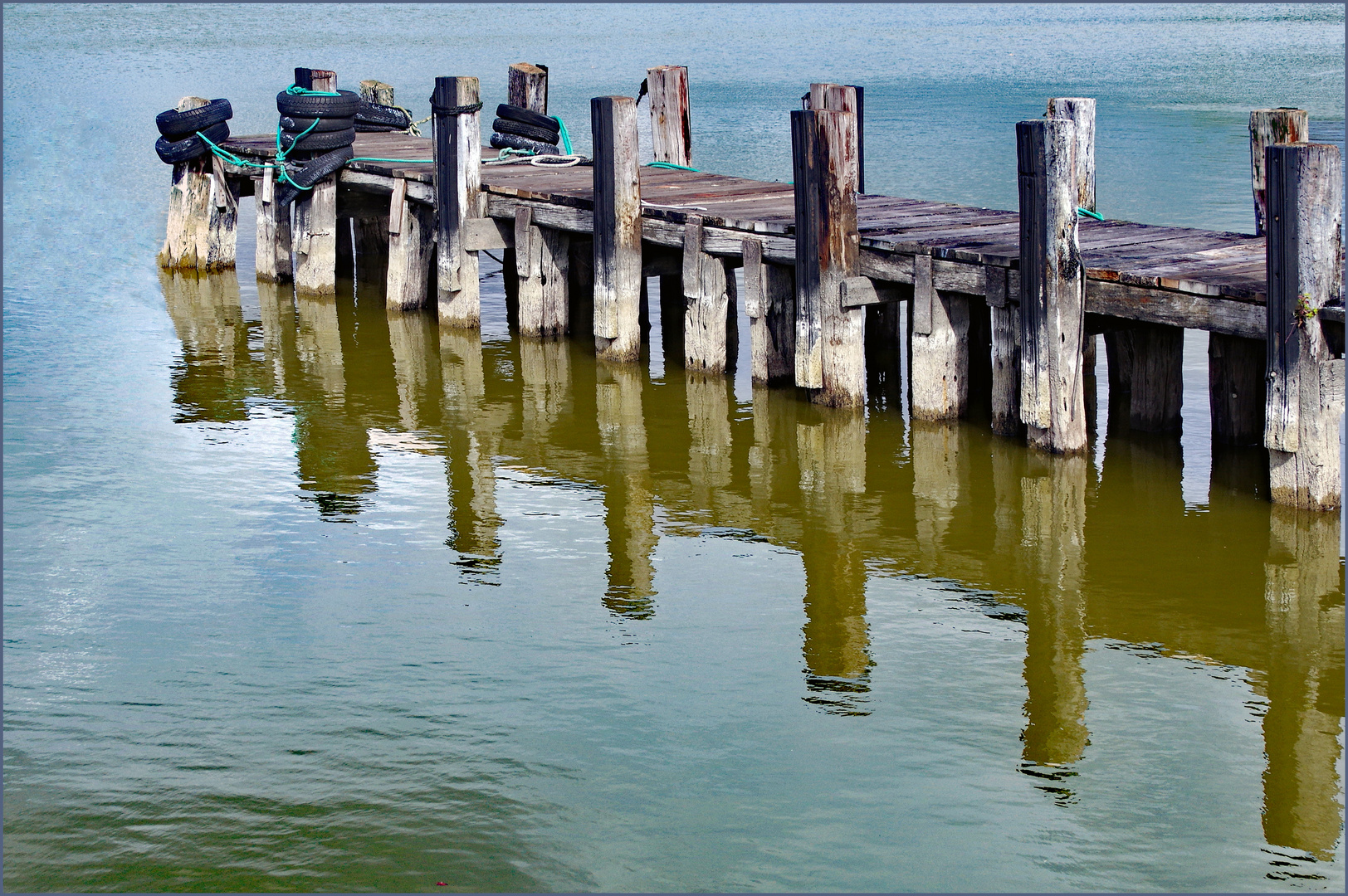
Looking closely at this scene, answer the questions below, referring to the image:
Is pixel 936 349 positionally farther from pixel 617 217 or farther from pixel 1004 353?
pixel 617 217

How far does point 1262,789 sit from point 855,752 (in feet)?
5.59

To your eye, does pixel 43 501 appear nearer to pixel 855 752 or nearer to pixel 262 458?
pixel 262 458

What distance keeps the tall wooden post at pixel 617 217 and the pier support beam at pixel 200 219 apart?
21.3ft

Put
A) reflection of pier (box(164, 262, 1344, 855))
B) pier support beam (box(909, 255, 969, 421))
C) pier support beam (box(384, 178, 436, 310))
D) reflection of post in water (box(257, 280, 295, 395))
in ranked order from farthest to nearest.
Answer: pier support beam (box(384, 178, 436, 310)) < reflection of post in water (box(257, 280, 295, 395)) < pier support beam (box(909, 255, 969, 421)) < reflection of pier (box(164, 262, 1344, 855))

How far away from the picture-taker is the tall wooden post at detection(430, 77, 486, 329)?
1441 cm

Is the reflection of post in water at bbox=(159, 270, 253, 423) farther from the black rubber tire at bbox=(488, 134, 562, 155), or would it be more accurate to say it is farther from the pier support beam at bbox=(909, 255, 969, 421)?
the pier support beam at bbox=(909, 255, 969, 421)

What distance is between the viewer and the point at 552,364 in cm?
1399

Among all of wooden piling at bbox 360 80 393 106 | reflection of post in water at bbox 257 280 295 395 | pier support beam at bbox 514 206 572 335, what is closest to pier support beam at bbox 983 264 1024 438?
pier support beam at bbox 514 206 572 335

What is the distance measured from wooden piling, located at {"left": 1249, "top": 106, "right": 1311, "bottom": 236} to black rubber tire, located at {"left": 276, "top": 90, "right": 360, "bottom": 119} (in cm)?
914

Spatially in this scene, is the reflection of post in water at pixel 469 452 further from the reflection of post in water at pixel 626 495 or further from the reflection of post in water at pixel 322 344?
the reflection of post in water at pixel 322 344

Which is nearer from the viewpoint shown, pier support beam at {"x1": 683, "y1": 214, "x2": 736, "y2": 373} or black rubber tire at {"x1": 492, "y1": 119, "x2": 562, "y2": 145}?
pier support beam at {"x1": 683, "y1": 214, "x2": 736, "y2": 373}

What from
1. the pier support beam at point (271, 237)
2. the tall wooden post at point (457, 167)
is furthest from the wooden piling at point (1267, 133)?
the pier support beam at point (271, 237)

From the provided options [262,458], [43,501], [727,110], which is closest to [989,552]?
[262,458]

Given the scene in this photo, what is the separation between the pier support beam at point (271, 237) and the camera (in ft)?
55.5
